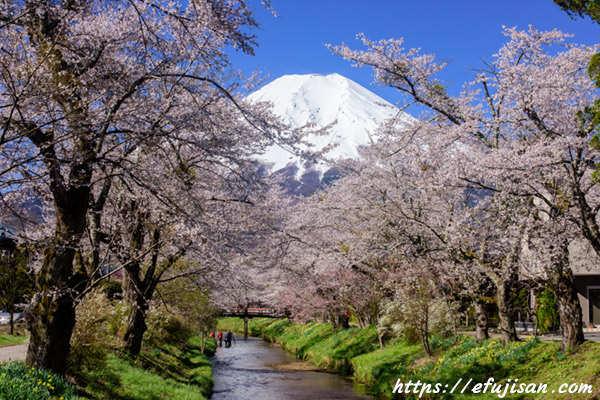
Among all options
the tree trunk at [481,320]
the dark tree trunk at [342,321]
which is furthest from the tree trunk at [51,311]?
the dark tree trunk at [342,321]

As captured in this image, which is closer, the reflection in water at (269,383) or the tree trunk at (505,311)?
the tree trunk at (505,311)

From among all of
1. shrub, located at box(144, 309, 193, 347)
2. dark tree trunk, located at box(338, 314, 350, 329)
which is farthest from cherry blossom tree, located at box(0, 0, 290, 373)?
dark tree trunk, located at box(338, 314, 350, 329)

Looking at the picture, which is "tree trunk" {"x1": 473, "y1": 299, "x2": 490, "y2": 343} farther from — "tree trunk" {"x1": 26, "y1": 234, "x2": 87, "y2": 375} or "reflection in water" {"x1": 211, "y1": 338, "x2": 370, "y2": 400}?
"tree trunk" {"x1": 26, "y1": 234, "x2": 87, "y2": 375}

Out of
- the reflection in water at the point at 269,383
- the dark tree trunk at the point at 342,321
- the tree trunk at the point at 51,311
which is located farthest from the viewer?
the dark tree trunk at the point at 342,321

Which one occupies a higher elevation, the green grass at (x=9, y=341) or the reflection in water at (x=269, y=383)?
the green grass at (x=9, y=341)

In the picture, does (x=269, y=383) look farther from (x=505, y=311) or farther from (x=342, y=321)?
(x=505, y=311)

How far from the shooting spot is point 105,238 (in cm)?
1023

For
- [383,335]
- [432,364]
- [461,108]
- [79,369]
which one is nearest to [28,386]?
[79,369]

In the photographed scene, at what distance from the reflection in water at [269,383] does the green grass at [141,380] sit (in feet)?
4.35

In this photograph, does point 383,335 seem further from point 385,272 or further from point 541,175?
point 541,175

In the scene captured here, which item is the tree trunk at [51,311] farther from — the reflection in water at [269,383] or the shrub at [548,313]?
the shrub at [548,313]

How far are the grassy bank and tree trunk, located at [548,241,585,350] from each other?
11.6 inches

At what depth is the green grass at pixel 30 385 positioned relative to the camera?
19.2 feet

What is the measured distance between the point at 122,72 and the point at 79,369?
613 cm
